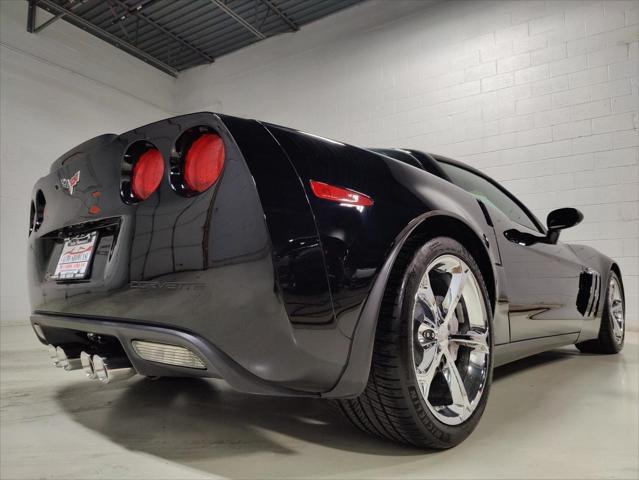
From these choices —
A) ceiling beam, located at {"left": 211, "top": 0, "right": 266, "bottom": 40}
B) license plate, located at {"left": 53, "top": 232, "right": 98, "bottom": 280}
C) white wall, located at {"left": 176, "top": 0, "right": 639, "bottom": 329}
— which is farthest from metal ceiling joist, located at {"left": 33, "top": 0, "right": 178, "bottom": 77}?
license plate, located at {"left": 53, "top": 232, "right": 98, "bottom": 280}

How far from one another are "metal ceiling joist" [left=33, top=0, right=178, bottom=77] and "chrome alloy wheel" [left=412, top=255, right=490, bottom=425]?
7686mm

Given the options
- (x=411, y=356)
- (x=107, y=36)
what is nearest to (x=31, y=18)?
(x=107, y=36)

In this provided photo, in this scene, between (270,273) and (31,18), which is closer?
(270,273)

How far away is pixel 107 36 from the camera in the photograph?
7.77 meters

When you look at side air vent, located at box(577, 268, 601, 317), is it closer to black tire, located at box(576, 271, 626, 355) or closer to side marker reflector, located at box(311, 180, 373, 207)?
black tire, located at box(576, 271, 626, 355)

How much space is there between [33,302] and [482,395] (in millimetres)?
1576

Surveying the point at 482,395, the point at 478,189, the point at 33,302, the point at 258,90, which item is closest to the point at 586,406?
the point at 482,395

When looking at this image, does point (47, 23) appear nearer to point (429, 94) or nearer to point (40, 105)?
point (40, 105)

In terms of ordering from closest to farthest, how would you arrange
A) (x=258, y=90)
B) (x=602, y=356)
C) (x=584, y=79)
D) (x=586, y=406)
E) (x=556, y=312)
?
(x=586, y=406), (x=556, y=312), (x=602, y=356), (x=584, y=79), (x=258, y=90)

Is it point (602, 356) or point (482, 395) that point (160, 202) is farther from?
point (602, 356)

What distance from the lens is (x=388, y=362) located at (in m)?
1.17

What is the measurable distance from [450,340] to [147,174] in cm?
104

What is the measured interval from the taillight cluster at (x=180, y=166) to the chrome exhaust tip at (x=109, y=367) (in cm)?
48

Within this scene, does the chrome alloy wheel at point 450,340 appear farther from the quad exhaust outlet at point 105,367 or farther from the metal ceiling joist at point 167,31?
the metal ceiling joist at point 167,31
